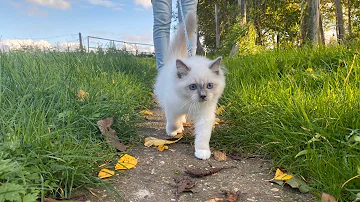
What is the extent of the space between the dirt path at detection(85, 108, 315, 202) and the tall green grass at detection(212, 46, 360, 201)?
0.47 ft

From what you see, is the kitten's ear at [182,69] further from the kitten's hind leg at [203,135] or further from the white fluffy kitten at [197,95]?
the kitten's hind leg at [203,135]

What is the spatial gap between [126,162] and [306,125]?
1.12 m

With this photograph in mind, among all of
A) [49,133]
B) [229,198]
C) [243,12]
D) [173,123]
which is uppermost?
[243,12]

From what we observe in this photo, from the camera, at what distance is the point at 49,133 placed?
1374 millimetres

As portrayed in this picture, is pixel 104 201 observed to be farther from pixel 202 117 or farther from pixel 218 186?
pixel 202 117

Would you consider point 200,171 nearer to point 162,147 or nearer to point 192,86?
point 162,147

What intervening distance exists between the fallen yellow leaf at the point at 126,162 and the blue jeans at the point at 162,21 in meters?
1.75

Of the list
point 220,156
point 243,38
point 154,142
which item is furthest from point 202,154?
point 243,38

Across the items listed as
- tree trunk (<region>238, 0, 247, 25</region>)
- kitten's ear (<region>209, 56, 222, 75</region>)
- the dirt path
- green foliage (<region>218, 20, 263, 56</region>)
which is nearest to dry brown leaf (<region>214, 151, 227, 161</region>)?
the dirt path

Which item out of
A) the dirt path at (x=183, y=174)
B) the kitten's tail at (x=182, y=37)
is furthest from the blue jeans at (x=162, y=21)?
the dirt path at (x=183, y=174)

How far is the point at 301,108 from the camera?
186cm

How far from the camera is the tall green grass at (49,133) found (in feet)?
3.81

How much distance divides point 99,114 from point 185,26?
1268 millimetres

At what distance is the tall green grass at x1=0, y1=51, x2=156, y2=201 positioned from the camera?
1.16 metres
